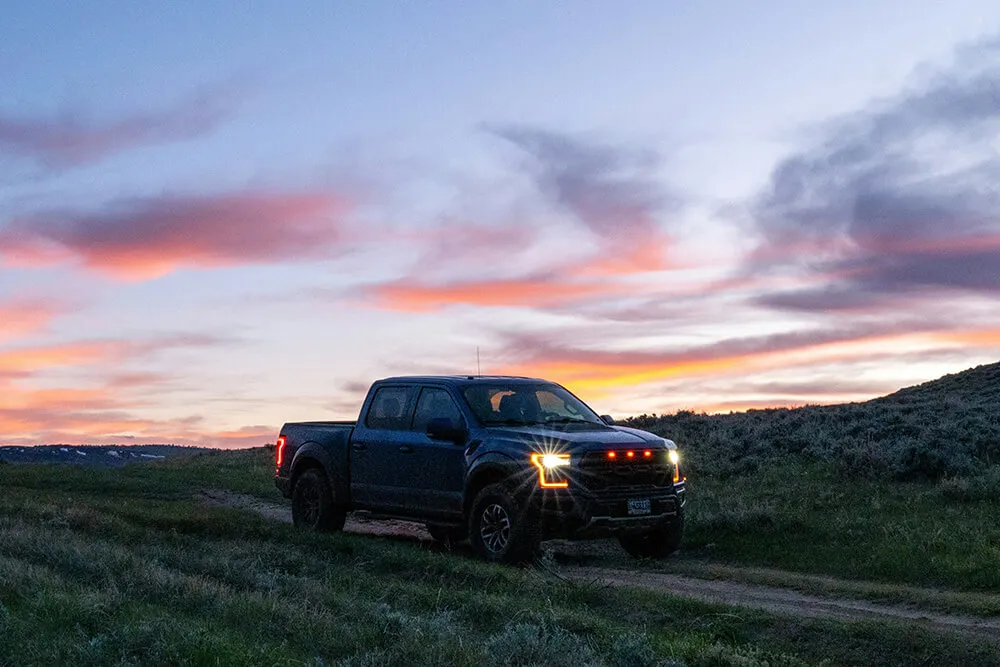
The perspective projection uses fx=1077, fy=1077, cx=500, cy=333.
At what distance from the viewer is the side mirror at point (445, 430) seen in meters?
13.1

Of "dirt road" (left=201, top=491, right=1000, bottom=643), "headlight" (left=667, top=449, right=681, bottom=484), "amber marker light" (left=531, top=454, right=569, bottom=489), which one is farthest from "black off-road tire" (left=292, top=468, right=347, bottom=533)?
"headlight" (left=667, top=449, right=681, bottom=484)

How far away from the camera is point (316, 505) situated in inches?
610

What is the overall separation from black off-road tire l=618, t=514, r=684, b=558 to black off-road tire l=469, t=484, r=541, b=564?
1316 millimetres

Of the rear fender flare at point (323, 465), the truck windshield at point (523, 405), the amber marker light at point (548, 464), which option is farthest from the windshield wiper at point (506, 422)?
the rear fender flare at point (323, 465)

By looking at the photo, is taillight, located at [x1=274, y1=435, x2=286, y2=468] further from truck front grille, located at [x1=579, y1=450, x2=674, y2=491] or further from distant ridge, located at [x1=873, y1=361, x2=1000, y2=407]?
distant ridge, located at [x1=873, y1=361, x2=1000, y2=407]

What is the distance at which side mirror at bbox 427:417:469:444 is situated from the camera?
13.1m

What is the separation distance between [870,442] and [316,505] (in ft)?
31.4

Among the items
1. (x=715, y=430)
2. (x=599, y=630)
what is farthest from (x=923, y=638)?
(x=715, y=430)

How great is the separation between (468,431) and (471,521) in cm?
111

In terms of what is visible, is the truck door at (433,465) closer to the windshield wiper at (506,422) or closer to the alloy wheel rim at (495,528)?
the windshield wiper at (506,422)

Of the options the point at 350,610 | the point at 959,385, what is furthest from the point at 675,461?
the point at 959,385

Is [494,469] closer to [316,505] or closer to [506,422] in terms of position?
[506,422]

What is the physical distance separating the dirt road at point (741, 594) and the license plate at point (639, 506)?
727 mm

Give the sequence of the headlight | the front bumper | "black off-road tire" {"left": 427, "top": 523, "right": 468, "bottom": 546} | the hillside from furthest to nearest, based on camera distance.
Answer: the hillside
"black off-road tire" {"left": 427, "top": 523, "right": 468, "bottom": 546}
the headlight
the front bumper
